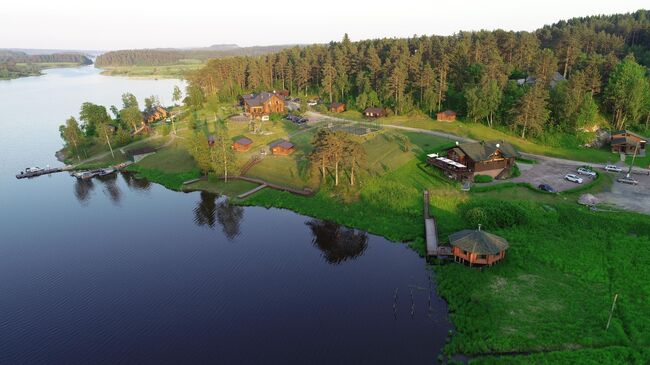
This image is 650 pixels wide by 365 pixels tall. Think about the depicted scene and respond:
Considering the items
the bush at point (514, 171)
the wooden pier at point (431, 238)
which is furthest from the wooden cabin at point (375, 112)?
the wooden pier at point (431, 238)

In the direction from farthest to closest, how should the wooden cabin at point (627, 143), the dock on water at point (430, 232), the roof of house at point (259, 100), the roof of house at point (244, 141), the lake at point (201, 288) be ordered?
the roof of house at point (259, 100), the roof of house at point (244, 141), the wooden cabin at point (627, 143), the dock on water at point (430, 232), the lake at point (201, 288)

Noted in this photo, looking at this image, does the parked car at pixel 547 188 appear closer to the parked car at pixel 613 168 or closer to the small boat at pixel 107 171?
the parked car at pixel 613 168

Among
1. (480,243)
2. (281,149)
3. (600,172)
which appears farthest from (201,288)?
(600,172)

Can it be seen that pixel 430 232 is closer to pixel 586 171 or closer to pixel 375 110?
pixel 586 171

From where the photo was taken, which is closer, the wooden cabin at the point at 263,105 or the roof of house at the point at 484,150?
the roof of house at the point at 484,150

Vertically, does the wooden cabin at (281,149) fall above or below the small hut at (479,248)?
above

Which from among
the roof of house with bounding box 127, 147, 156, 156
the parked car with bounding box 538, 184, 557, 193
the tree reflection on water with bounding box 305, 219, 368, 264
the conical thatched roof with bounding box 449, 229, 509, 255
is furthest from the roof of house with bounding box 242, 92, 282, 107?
the conical thatched roof with bounding box 449, 229, 509, 255

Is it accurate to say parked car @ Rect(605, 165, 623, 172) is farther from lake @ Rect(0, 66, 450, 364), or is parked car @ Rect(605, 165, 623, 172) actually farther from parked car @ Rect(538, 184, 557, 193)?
lake @ Rect(0, 66, 450, 364)
